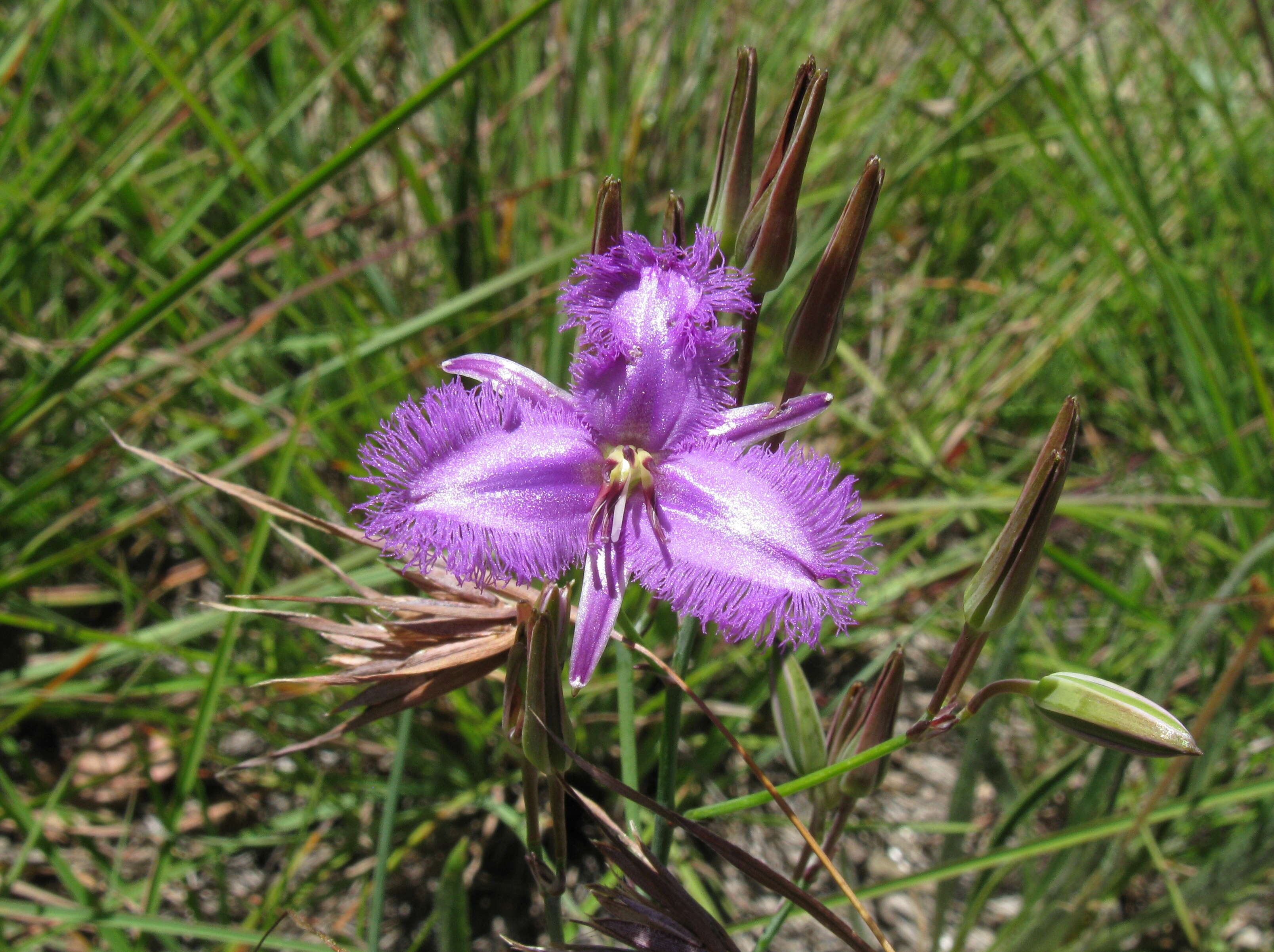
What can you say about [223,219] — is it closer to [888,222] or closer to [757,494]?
[888,222]

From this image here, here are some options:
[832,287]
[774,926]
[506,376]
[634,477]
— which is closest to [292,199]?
[506,376]

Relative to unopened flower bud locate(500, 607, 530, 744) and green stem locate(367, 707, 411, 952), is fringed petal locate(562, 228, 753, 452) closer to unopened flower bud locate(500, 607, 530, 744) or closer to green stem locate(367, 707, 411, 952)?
unopened flower bud locate(500, 607, 530, 744)

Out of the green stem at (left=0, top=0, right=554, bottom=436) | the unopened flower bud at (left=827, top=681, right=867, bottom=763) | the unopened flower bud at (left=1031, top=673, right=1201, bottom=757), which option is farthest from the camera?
the green stem at (left=0, top=0, right=554, bottom=436)

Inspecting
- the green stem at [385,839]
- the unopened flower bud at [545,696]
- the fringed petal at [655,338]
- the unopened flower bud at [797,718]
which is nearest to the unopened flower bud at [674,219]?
the fringed petal at [655,338]

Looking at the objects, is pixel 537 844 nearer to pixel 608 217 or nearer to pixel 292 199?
pixel 608 217

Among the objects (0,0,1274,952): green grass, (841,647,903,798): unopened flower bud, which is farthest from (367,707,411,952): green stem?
(841,647,903,798): unopened flower bud

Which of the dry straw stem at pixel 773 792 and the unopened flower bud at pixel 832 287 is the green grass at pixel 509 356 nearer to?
the dry straw stem at pixel 773 792
